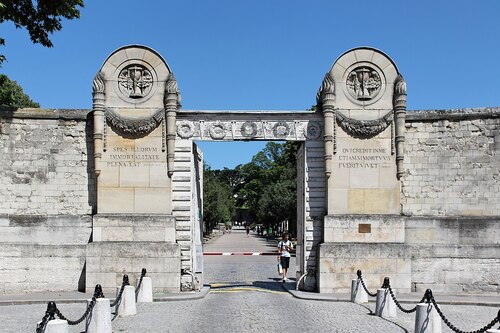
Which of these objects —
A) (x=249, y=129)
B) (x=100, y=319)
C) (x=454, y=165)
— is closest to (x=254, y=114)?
(x=249, y=129)

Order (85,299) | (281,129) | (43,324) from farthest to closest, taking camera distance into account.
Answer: (281,129)
(85,299)
(43,324)

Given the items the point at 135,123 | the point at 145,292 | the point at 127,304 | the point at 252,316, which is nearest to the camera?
the point at 252,316

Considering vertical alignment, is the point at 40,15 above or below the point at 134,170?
above

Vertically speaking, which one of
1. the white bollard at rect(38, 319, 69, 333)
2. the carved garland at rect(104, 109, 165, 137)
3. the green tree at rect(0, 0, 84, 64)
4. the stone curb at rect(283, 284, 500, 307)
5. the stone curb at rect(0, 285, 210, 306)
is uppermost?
the green tree at rect(0, 0, 84, 64)

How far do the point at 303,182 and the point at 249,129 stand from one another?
7.34 ft

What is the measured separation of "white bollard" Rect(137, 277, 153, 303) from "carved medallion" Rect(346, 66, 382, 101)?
308 inches

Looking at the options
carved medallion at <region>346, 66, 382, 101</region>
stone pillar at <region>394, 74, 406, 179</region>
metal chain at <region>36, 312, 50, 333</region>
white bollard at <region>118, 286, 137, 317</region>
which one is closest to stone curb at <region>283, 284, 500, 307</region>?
stone pillar at <region>394, 74, 406, 179</region>

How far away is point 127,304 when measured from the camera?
1259 centimetres

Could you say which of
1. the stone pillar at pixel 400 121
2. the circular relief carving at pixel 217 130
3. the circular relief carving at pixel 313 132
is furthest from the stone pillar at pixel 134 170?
the stone pillar at pixel 400 121

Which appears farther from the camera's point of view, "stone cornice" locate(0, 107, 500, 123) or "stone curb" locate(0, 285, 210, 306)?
"stone cornice" locate(0, 107, 500, 123)

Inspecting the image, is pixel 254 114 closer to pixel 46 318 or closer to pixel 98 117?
pixel 98 117

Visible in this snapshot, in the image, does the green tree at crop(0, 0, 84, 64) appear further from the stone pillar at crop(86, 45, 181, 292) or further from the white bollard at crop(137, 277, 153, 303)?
the white bollard at crop(137, 277, 153, 303)

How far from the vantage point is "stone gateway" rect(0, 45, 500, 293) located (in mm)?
16438

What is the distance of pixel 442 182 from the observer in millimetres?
17000
